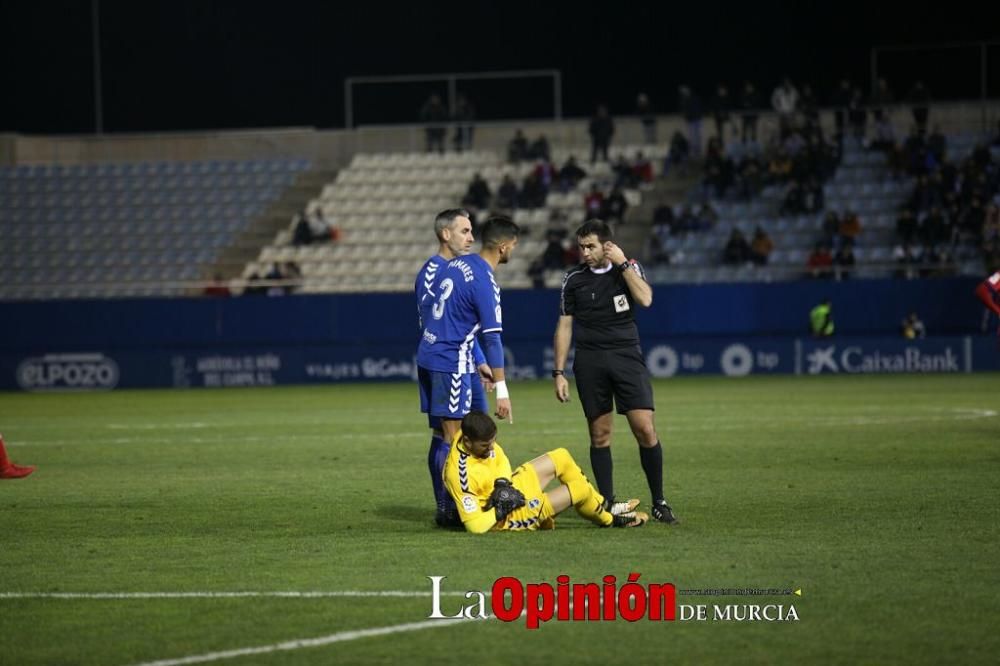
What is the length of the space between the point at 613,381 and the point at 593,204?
95.0 feet

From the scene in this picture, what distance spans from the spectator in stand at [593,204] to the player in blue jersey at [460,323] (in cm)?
2796

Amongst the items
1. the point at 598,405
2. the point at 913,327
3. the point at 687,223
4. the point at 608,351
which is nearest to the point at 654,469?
the point at 598,405

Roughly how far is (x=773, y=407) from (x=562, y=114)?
96.7ft

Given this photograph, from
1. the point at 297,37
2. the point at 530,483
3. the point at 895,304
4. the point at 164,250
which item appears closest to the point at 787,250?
the point at 895,304

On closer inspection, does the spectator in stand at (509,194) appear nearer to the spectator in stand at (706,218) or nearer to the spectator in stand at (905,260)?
the spectator in stand at (706,218)

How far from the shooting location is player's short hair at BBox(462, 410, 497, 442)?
413 inches

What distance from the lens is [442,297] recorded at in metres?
11.3

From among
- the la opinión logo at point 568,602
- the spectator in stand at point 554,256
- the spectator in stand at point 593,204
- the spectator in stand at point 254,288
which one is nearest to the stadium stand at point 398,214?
the spectator in stand at point 554,256

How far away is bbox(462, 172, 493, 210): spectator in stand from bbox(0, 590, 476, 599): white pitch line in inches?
1304

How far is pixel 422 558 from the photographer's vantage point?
9.66 metres

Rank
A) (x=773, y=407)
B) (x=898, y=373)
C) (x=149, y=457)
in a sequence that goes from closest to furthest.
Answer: (x=149, y=457), (x=773, y=407), (x=898, y=373)

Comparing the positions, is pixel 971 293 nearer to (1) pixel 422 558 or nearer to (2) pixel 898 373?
(2) pixel 898 373

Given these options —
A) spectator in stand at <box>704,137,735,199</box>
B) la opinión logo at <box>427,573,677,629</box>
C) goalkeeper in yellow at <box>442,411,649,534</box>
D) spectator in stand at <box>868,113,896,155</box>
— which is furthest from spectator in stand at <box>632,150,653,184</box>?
la opinión logo at <box>427,573,677,629</box>

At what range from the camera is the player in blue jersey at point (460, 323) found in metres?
11.1
